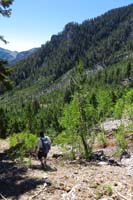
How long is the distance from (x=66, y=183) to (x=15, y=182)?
3.03 m

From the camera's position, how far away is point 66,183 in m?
17.4

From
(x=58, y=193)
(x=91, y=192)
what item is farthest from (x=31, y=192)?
(x=91, y=192)

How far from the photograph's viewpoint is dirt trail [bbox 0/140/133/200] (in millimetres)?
15594

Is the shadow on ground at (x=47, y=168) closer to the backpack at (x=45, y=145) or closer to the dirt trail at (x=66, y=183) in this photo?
→ the dirt trail at (x=66, y=183)

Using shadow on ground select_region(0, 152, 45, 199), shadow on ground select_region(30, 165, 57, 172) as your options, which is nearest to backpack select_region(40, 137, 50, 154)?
shadow on ground select_region(30, 165, 57, 172)

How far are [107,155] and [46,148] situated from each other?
791 cm

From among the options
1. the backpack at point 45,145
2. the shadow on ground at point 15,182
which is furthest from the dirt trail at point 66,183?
the backpack at point 45,145

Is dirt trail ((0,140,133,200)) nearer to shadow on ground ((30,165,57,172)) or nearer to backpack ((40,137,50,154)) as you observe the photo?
shadow on ground ((30,165,57,172))

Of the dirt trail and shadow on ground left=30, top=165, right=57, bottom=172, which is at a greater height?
shadow on ground left=30, top=165, right=57, bottom=172

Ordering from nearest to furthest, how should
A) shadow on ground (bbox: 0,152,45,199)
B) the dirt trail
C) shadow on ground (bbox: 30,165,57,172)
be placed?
1. the dirt trail
2. shadow on ground (bbox: 0,152,45,199)
3. shadow on ground (bbox: 30,165,57,172)

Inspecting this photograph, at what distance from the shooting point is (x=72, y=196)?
50.1 ft

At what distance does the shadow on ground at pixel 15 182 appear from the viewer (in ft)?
56.2

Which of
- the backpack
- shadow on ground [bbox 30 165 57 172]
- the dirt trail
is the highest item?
the backpack

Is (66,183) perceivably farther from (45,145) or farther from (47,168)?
(45,145)
